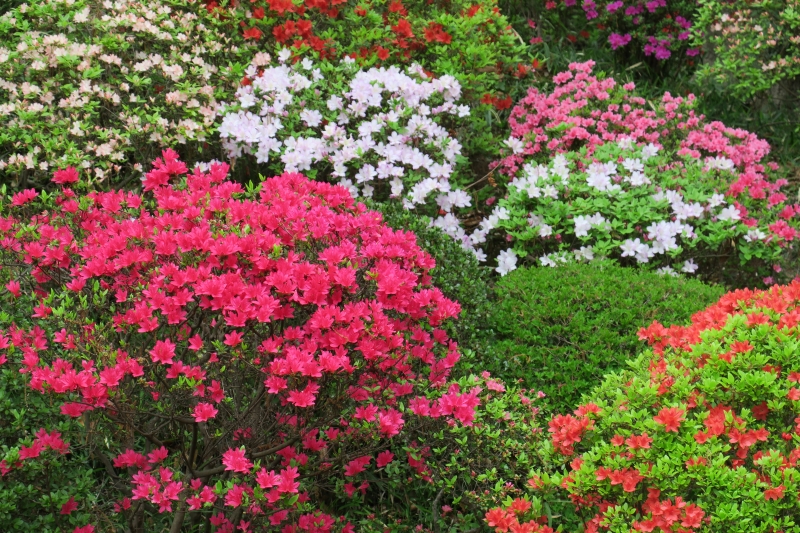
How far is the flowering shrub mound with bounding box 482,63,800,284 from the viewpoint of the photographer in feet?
16.6

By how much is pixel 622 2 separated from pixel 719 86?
129 cm

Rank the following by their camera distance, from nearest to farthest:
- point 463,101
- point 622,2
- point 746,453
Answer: point 746,453 < point 463,101 < point 622,2

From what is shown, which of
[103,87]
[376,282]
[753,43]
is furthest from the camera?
[753,43]

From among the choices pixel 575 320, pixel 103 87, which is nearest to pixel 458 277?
pixel 575 320

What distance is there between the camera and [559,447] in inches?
108

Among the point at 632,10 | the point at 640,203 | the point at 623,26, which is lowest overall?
the point at 640,203

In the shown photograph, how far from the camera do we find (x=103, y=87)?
5.02m

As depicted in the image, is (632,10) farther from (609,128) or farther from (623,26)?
(609,128)

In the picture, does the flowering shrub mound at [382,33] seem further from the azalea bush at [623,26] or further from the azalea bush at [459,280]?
the azalea bush at [623,26]

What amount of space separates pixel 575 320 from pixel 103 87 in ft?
10.2

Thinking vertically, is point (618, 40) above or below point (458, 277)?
above

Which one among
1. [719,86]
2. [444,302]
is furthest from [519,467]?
[719,86]

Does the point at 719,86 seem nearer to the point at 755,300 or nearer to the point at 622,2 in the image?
the point at 622,2

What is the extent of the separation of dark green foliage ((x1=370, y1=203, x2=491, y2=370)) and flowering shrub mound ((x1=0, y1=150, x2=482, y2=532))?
785mm
